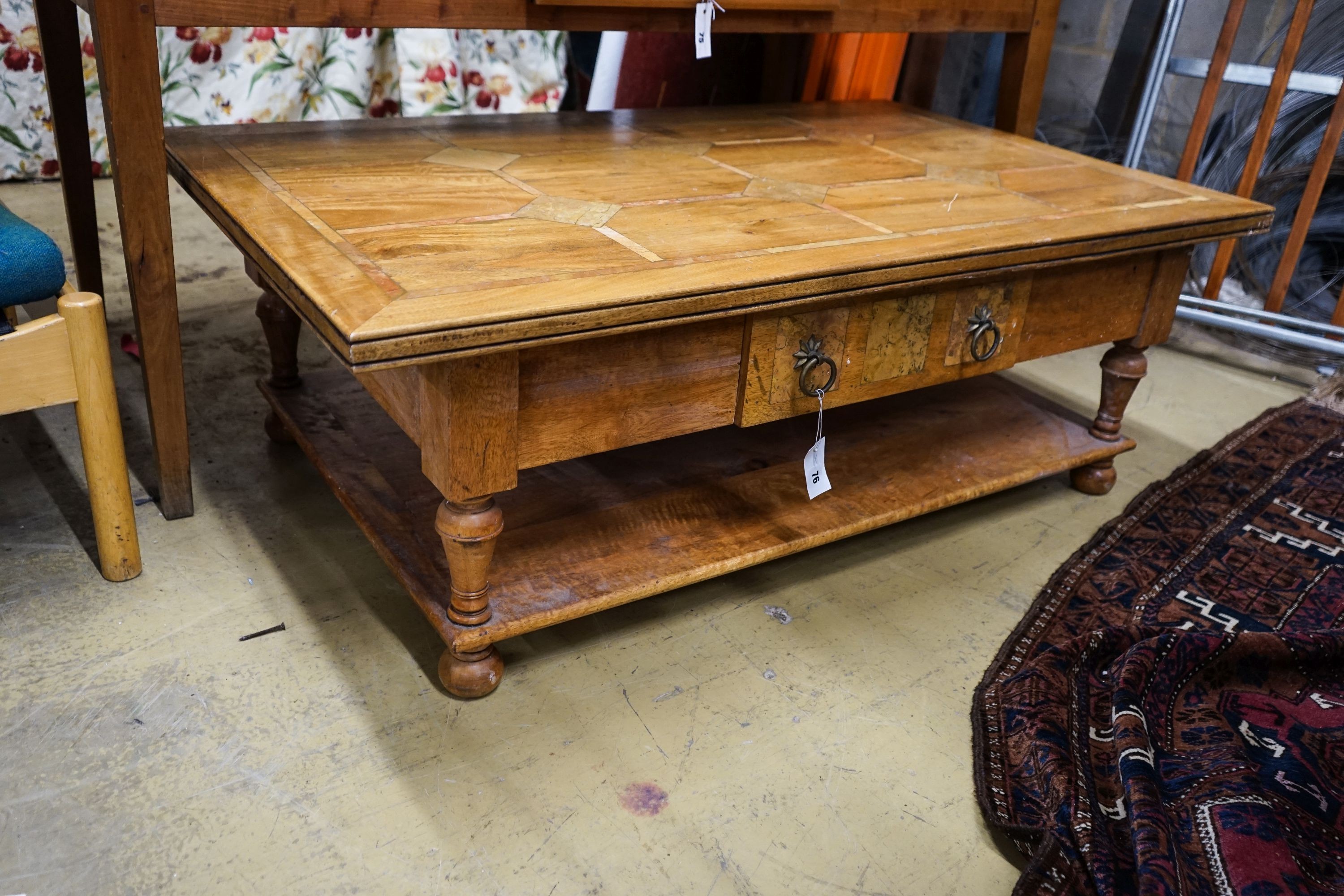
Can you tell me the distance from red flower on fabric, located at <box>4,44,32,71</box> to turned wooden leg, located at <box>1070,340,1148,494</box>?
2.73 meters

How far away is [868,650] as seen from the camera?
4.79ft

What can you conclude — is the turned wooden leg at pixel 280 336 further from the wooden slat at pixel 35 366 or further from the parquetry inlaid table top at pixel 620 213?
the wooden slat at pixel 35 366

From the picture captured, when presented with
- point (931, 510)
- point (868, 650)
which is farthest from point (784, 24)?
point (868, 650)

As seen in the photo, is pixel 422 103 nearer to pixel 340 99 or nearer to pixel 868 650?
pixel 340 99

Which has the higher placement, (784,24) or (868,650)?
(784,24)

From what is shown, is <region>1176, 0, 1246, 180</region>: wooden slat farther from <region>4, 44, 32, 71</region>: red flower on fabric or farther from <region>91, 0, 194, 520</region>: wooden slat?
<region>4, 44, 32, 71</region>: red flower on fabric

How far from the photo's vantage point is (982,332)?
149cm

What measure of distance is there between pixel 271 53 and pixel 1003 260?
245cm

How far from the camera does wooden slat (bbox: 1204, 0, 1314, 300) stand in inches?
90.3

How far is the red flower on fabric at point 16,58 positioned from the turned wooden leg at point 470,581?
2338 mm

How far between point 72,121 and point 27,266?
1.82 ft

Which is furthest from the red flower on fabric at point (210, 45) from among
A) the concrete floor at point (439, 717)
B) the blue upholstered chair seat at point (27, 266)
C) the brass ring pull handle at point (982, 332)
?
the brass ring pull handle at point (982, 332)

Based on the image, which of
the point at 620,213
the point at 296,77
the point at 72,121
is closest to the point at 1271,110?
the point at 620,213

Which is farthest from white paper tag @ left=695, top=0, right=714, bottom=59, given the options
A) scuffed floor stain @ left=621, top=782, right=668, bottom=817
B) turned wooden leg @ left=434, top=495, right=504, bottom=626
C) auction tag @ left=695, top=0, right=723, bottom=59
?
scuffed floor stain @ left=621, top=782, right=668, bottom=817
